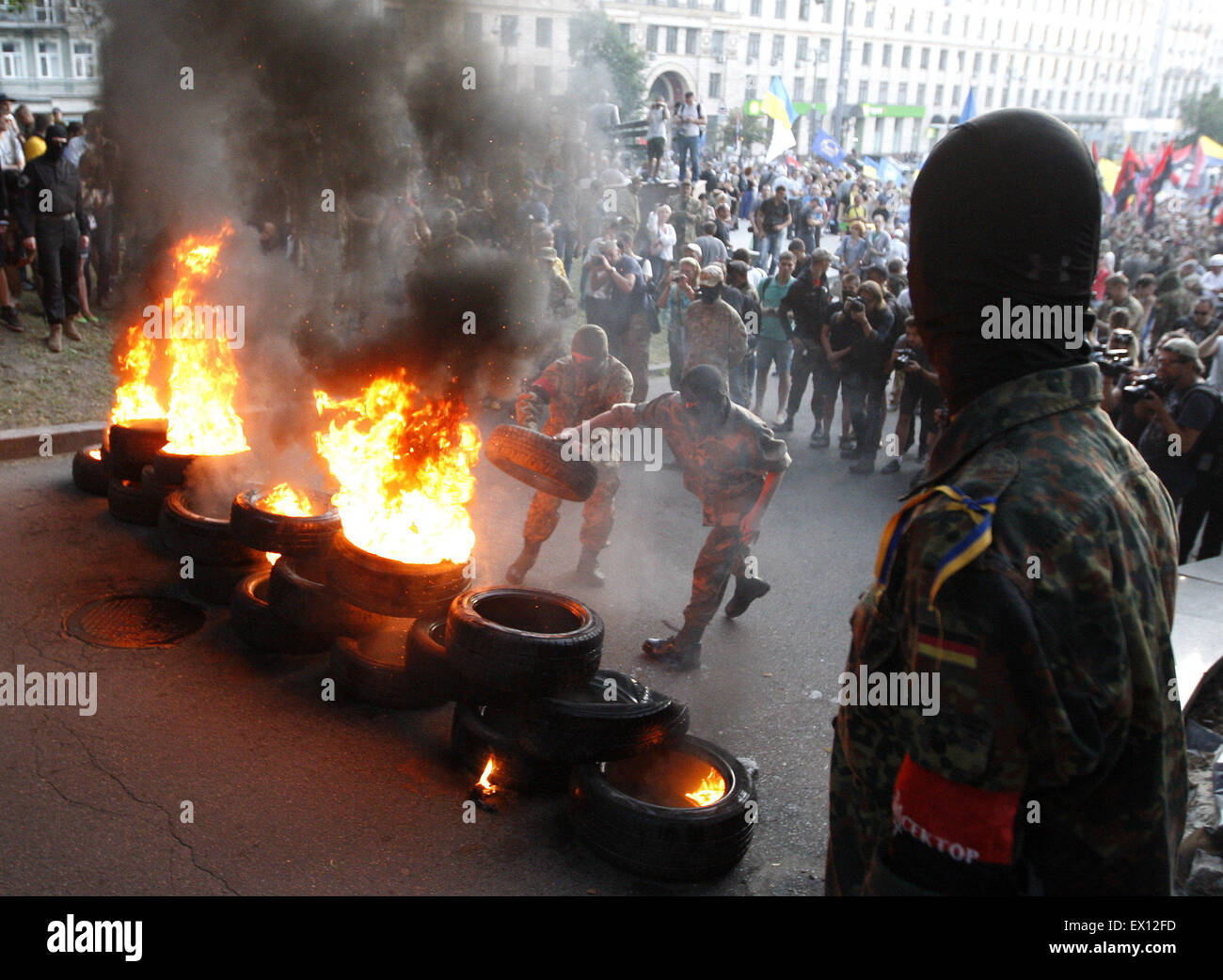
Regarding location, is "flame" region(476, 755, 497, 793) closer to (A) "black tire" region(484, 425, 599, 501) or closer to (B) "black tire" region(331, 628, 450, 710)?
(B) "black tire" region(331, 628, 450, 710)

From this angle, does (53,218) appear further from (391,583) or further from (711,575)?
(711,575)

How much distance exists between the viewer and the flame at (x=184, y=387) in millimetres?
8578

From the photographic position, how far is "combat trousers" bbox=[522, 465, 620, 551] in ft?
25.4

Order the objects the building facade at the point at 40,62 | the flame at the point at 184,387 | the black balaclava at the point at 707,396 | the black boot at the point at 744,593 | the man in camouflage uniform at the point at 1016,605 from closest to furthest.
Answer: the man in camouflage uniform at the point at 1016,605 < the black balaclava at the point at 707,396 < the black boot at the point at 744,593 < the flame at the point at 184,387 < the building facade at the point at 40,62

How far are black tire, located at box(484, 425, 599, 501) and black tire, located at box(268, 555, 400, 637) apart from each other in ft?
4.49

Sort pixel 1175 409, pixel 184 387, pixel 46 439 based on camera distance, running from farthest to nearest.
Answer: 1. pixel 46 439
2. pixel 184 387
3. pixel 1175 409

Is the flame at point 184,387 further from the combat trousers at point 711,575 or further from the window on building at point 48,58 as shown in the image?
the window on building at point 48,58

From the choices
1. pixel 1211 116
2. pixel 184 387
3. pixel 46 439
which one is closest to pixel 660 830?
pixel 184 387

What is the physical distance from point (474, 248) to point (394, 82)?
1.94 m

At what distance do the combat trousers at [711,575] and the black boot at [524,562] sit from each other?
1.62m

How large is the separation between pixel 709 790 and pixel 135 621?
4.35 m

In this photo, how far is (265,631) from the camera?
6211 millimetres

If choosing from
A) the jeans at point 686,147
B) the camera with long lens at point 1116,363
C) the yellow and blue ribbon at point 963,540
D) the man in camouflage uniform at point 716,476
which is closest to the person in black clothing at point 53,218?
the man in camouflage uniform at point 716,476

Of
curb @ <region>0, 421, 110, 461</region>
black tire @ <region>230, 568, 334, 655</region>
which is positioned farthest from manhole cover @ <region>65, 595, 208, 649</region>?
curb @ <region>0, 421, 110, 461</region>
